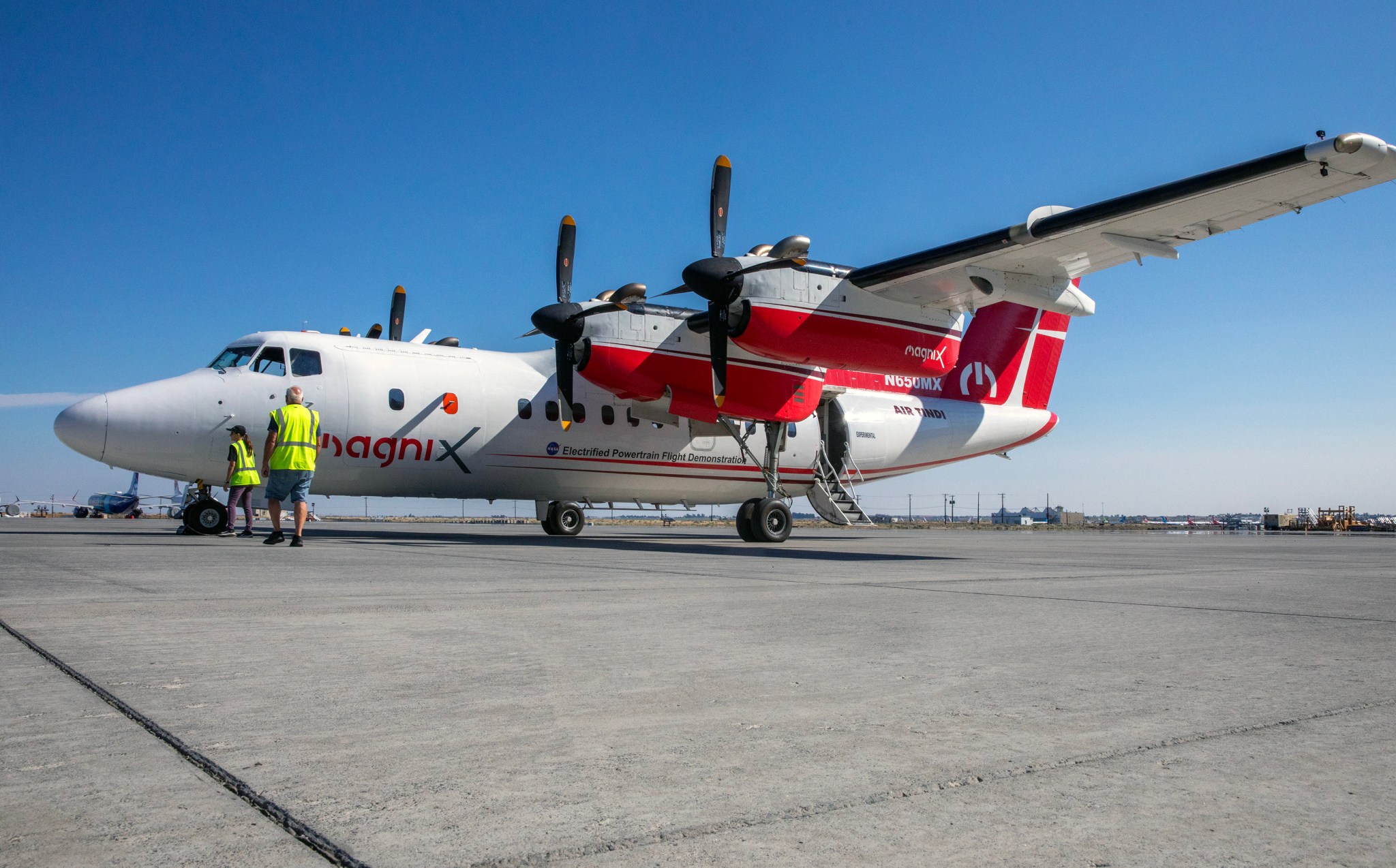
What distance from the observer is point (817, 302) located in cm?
1319

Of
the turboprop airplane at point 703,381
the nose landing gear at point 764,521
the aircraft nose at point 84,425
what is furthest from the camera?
the nose landing gear at point 764,521

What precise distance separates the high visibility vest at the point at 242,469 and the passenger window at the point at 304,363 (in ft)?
4.86

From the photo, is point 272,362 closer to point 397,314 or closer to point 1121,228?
point 397,314

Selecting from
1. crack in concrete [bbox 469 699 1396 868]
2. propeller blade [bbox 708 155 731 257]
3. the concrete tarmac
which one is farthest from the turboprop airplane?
crack in concrete [bbox 469 699 1396 868]

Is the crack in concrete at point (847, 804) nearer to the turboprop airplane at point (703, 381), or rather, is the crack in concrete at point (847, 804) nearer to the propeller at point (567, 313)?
the turboprop airplane at point (703, 381)

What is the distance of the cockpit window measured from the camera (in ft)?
46.4

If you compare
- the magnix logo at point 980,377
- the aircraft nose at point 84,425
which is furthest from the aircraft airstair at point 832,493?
the aircraft nose at point 84,425

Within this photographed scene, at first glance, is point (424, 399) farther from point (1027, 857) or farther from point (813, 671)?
point (1027, 857)

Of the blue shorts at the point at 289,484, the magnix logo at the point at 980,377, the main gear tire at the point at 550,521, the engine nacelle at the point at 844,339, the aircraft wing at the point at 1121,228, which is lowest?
the main gear tire at the point at 550,521

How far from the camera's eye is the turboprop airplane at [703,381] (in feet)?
38.6

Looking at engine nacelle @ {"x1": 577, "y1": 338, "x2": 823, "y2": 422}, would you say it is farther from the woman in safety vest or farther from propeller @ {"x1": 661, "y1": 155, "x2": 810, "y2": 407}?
the woman in safety vest

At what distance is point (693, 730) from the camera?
247cm

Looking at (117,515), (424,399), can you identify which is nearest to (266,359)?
(424,399)

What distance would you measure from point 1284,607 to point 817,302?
833cm
